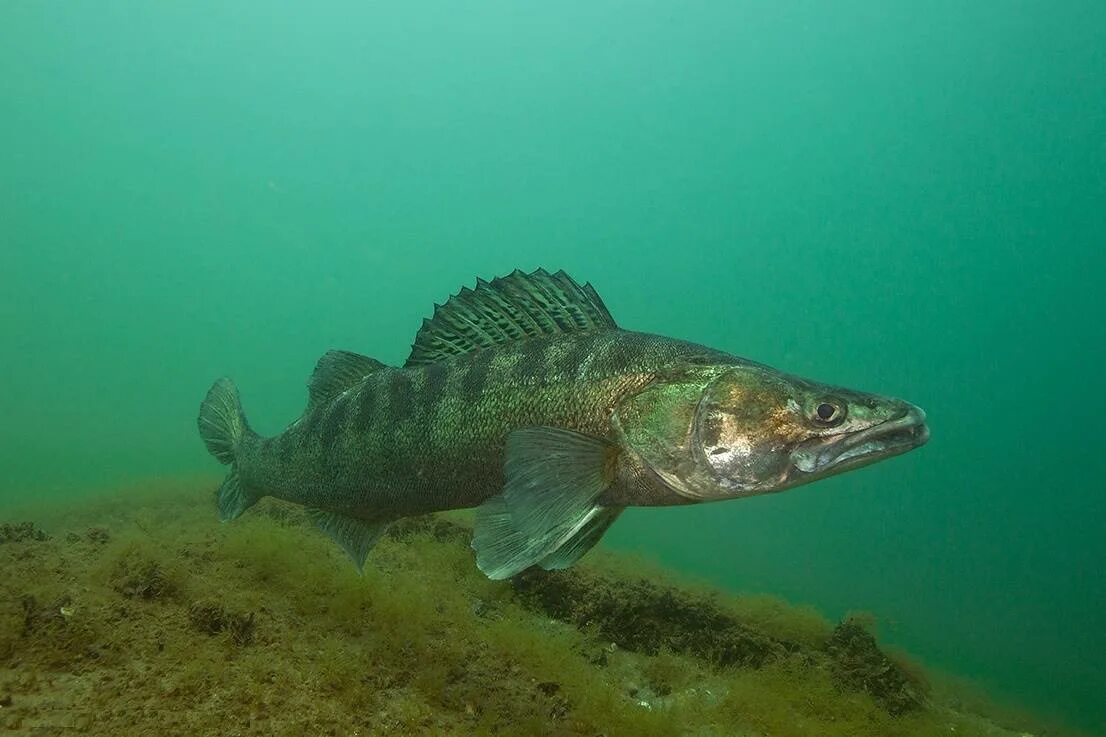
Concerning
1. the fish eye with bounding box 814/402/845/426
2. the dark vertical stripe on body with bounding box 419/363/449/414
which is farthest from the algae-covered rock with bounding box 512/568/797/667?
the fish eye with bounding box 814/402/845/426

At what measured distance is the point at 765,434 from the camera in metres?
3.61

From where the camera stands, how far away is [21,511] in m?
13.1

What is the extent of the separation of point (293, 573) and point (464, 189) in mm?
130126

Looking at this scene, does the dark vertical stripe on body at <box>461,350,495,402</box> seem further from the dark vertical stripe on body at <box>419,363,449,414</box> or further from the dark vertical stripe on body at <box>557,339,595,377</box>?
the dark vertical stripe on body at <box>557,339,595,377</box>

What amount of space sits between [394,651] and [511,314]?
2.51 meters

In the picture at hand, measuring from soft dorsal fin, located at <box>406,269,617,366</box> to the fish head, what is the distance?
1081 mm

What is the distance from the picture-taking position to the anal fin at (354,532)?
4871mm

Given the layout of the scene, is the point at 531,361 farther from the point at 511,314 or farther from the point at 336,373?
the point at 336,373

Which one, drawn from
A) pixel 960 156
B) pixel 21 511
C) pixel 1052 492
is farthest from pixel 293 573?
pixel 960 156

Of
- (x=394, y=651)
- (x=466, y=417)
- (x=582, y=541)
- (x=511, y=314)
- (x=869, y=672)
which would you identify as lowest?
(x=869, y=672)

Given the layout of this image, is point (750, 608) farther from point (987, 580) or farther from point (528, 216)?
point (528, 216)

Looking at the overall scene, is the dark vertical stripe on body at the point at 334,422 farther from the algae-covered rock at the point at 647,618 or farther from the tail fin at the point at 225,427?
the algae-covered rock at the point at 647,618

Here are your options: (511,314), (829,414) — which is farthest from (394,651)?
(829,414)

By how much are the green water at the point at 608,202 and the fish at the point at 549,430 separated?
2333 inches
